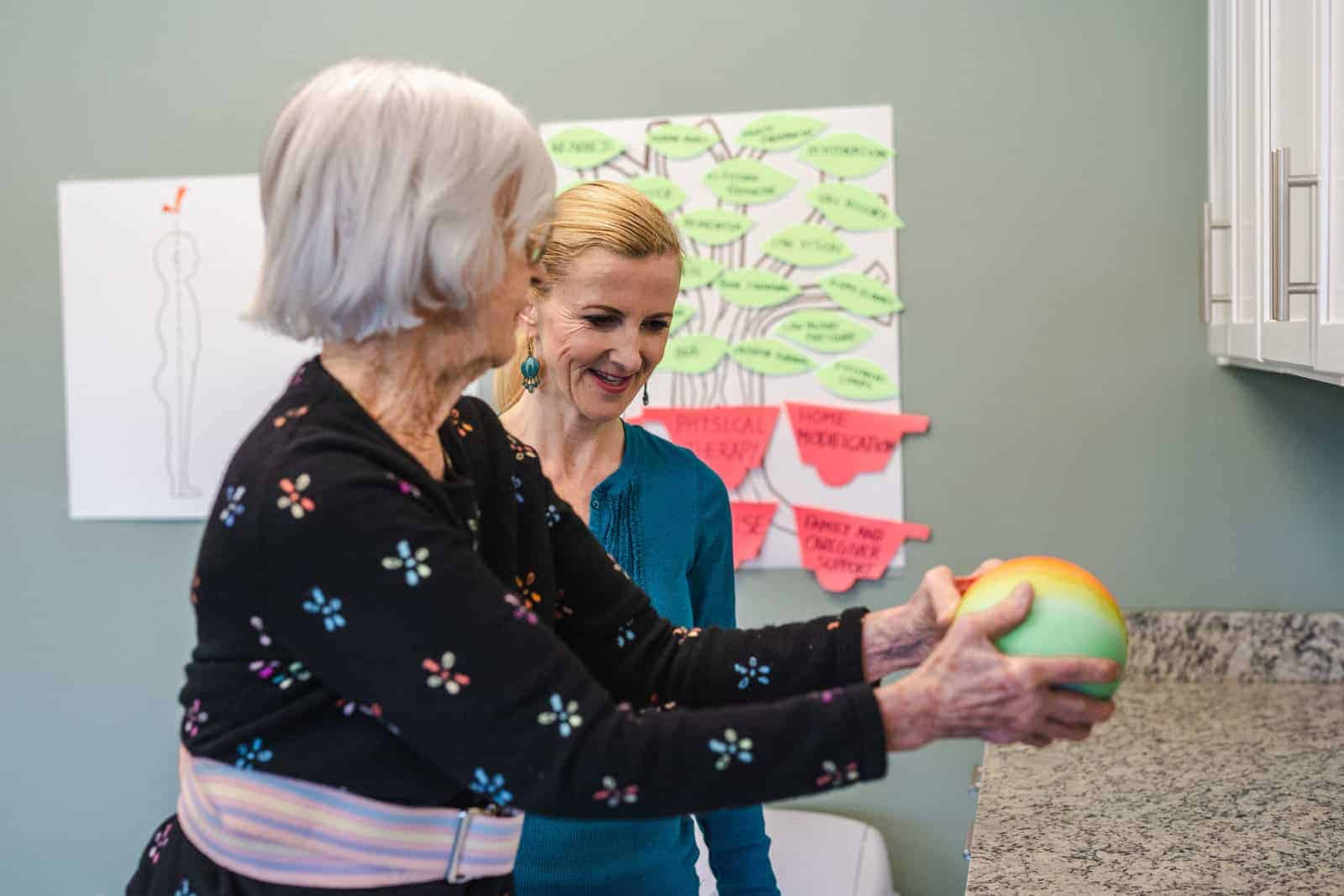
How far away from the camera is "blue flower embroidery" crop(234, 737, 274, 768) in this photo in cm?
84

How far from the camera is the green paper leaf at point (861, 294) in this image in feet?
7.33

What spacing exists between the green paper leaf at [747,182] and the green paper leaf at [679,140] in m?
0.05

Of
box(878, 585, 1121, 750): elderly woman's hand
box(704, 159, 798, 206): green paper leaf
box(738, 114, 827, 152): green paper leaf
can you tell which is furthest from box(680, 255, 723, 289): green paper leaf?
box(878, 585, 1121, 750): elderly woman's hand

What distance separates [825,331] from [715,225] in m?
0.27

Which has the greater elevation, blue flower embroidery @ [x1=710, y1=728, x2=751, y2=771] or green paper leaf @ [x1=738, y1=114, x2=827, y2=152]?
green paper leaf @ [x1=738, y1=114, x2=827, y2=152]

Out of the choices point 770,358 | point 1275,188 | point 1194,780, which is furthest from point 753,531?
point 1275,188

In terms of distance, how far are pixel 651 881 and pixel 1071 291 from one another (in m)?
1.29

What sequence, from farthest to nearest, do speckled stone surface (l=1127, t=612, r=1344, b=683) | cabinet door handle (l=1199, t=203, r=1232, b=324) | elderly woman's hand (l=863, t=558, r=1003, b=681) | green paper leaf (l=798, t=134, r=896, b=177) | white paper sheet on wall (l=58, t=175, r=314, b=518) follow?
1. white paper sheet on wall (l=58, t=175, r=314, b=518)
2. green paper leaf (l=798, t=134, r=896, b=177)
3. speckled stone surface (l=1127, t=612, r=1344, b=683)
4. cabinet door handle (l=1199, t=203, r=1232, b=324)
5. elderly woman's hand (l=863, t=558, r=1003, b=681)

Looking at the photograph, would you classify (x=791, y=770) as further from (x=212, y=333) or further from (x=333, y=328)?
(x=212, y=333)

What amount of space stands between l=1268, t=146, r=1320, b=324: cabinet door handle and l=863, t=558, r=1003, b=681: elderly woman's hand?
51cm

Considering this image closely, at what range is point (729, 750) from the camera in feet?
2.57

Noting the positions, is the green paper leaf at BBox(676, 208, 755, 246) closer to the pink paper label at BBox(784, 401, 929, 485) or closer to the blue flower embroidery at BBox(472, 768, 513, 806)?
the pink paper label at BBox(784, 401, 929, 485)

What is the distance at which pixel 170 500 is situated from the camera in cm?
250

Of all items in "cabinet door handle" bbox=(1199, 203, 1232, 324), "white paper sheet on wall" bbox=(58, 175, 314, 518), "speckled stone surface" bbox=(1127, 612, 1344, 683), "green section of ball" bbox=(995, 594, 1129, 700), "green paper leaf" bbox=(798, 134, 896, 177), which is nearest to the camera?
"green section of ball" bbox=(995, 594, 1129, 700)
